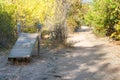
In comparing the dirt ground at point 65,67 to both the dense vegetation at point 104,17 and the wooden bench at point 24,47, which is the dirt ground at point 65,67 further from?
the dense vegetation at point 104,17

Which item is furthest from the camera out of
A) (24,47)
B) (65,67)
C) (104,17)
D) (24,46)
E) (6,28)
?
(104,17)

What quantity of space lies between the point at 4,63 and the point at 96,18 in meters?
12.8

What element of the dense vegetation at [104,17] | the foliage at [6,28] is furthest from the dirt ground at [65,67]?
the dense vegetation at [104,17]

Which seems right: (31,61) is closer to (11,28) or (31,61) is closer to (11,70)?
(11,70)

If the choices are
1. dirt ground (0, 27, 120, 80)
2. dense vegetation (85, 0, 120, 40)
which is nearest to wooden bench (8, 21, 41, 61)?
dirt ground (0, 27, 120, 80)

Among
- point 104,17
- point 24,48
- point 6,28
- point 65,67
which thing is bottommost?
point 65,67

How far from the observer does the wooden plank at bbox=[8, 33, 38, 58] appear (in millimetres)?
12031

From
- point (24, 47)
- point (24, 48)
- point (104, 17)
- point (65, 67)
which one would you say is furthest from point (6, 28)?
point (104, 17)

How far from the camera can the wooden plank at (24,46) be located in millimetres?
12031

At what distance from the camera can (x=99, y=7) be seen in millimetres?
23094

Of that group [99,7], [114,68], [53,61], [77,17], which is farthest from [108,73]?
[77,17]

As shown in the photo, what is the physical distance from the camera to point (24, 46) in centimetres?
1283

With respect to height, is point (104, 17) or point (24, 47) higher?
point (104, 17)

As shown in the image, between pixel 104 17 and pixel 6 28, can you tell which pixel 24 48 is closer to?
pixel 6 28
